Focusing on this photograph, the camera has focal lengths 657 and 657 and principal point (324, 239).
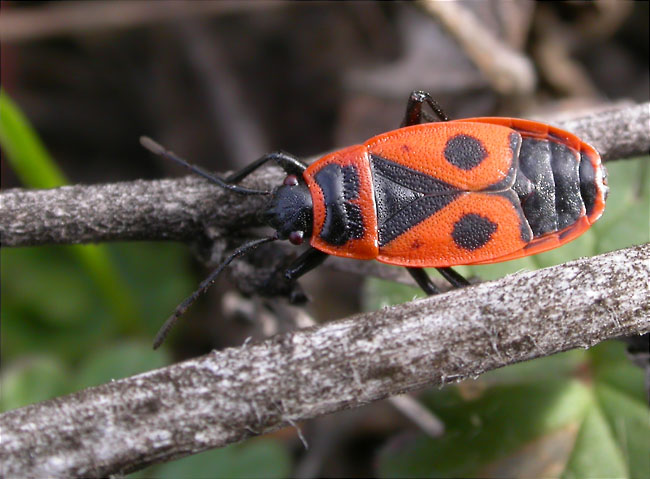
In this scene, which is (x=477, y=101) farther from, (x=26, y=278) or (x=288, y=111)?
(x=26, y=278)

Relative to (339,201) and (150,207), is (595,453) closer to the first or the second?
(339,201)

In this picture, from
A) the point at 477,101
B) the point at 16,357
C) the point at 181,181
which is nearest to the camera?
the point at 181,181

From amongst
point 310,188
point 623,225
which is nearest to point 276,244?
point 310,188

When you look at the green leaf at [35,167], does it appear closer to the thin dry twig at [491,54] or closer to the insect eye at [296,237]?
the insect eye at [296,237]

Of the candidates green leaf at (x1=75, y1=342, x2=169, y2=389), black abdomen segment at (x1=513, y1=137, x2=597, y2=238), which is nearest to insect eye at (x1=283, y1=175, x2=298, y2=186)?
black abdomen segment at (x1=513, y1=137, x2=597, y2=238)

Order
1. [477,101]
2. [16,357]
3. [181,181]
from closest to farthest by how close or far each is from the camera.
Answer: [181,181]
[16,357]
[477,101]

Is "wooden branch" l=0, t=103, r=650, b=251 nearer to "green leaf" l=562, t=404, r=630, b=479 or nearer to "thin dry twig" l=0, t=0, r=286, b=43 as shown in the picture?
"green leaf" l=562, t=404, r=630, b=479
